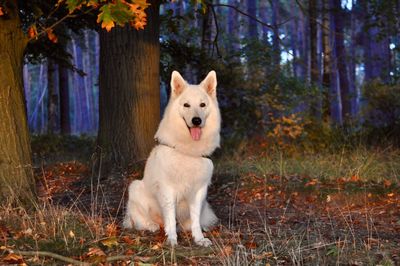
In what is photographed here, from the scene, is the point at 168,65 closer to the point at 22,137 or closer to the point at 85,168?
the point at 85,168

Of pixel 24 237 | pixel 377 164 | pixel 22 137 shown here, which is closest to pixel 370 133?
pixel 377 164

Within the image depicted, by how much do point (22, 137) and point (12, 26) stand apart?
1171mm

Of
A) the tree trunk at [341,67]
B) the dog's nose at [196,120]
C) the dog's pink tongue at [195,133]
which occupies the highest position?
the tree trunk at [341,67]

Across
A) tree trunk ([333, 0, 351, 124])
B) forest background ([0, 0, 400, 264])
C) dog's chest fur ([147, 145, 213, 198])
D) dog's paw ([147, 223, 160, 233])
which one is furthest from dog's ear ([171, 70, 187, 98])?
tree trunk ([333, 0, 351, 124])

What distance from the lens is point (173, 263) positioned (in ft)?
13.5

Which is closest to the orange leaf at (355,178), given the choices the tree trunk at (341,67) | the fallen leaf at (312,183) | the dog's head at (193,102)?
the fallen leaf at (312,183)

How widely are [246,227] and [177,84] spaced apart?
1.79 metres

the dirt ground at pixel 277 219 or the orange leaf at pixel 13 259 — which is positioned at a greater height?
the orange leaf at pixel 13 259

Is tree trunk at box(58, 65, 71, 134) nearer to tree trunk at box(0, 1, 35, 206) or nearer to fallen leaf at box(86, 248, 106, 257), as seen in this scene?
tree trunk at box(0, 1, 35, 206)

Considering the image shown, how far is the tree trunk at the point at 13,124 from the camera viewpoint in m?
5.62

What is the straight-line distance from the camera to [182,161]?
17.5 ft

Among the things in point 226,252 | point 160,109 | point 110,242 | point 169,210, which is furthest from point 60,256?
point 160,109

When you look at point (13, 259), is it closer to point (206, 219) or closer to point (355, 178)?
point (206, 219)

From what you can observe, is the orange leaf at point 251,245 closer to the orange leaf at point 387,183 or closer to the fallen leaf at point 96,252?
the fallen leaf at point 96,252
